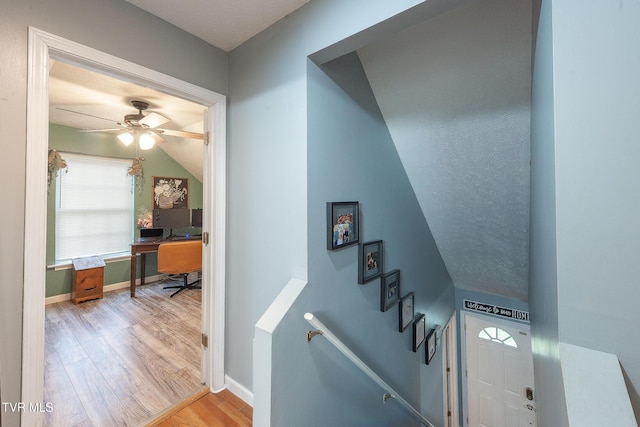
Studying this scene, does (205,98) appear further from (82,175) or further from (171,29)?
(82,175)

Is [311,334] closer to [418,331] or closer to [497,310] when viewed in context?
[418,331]

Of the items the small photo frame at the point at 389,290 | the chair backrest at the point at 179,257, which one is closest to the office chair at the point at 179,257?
the chair backrest at the point at 179,257

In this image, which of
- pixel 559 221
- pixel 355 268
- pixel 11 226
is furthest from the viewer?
pixel 355 268

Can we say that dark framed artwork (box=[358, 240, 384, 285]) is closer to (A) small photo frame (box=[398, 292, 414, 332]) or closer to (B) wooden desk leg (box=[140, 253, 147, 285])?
(A) small photo frame (box=[398, 292, 414, 332])

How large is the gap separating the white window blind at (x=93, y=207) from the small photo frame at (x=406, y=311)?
15.2 ft

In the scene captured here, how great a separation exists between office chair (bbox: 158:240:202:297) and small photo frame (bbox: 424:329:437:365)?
3.46 meters

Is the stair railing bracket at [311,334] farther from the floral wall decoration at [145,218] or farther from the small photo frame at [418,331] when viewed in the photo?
the floral wall decoration at [145,218]

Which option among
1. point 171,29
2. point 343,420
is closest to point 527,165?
point 343,420

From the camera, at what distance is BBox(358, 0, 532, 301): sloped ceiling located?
1.45 meters

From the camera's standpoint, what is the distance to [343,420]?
5.63 feet

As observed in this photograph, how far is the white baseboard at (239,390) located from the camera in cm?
178

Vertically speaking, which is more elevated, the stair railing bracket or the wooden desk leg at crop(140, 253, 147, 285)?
the stair railing bracket

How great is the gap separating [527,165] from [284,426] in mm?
2242

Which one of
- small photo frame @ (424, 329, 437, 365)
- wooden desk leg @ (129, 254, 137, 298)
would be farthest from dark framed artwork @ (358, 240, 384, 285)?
wooden desk leg @ (129, 254, 137, 298)
